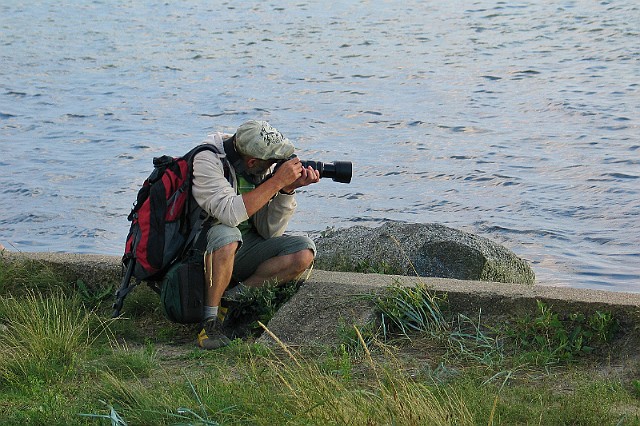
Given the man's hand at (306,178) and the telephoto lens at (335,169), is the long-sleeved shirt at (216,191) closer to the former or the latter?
the man's hand at (306,178)

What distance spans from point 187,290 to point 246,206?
1.81 feet

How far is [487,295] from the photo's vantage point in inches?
208

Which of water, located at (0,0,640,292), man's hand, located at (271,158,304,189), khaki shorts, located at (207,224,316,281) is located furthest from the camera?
water, located at (0,0,640,292)

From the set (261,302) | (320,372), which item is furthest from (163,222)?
(320,372)

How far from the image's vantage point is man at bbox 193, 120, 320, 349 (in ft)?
Answer: 17.5

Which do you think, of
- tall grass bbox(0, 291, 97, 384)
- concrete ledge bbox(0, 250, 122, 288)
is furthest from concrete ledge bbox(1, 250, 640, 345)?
concrete ledge bbox(0, 250, 122, 288)

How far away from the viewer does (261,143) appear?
17.6ft

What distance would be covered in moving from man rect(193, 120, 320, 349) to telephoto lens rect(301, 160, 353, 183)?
0.09m

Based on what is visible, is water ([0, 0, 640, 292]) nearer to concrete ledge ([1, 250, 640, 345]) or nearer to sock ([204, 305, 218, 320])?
concrete ledge ([1, 250, 640, 345])

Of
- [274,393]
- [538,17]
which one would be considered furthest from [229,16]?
[274,393]

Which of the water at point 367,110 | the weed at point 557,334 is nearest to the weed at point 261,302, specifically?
the weed at point 557,334

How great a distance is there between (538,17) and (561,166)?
795 cm

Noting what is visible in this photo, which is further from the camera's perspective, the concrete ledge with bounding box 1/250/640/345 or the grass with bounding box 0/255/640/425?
the concrete ledge with bounding box 1/250/640/345

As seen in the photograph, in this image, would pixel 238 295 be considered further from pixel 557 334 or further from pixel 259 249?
pixel 557 334
